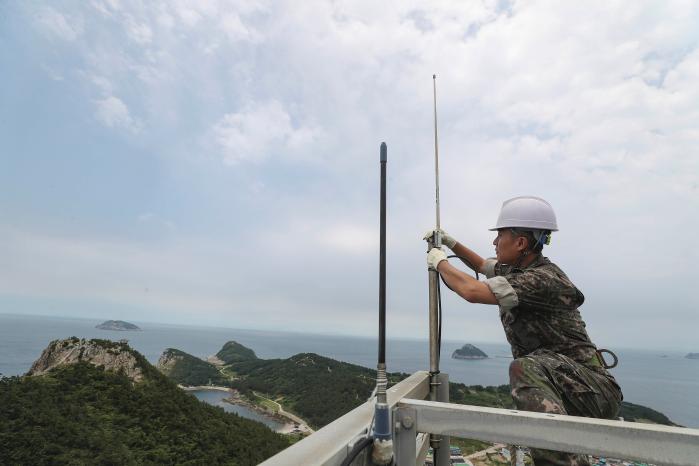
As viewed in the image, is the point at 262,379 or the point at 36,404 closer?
the point at 36,404

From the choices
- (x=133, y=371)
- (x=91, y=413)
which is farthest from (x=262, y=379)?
(x=91, y=413)

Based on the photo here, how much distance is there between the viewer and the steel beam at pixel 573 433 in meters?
1.41

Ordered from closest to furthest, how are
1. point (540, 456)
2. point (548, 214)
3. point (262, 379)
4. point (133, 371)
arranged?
point (540, 456)
point (548, 214)
point (133, 371)
point (262, 379)

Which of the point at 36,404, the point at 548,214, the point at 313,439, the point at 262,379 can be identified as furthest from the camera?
the point at 262,379

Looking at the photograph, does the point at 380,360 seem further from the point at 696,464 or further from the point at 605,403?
the point at 605,403

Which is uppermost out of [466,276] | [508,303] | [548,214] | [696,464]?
[548,214]

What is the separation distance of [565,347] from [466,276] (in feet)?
2.78

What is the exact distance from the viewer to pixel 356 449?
4.46 feet

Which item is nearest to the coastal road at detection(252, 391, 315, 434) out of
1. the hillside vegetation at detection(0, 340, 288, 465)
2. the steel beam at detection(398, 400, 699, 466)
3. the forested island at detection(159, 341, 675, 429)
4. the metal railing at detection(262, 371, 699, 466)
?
the forested island at detection(159, 341, 675, 429)

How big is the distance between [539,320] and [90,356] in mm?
51520

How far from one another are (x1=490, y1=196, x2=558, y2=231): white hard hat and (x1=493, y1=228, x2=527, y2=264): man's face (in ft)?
0.29

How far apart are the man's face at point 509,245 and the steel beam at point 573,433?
5.29 ft

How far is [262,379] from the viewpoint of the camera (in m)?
81.5

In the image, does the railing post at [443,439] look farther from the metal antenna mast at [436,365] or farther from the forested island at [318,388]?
the forested island at [318,388]
